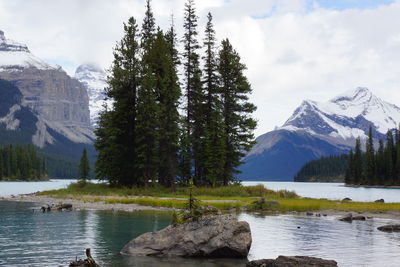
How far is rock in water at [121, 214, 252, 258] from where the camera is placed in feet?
71.9

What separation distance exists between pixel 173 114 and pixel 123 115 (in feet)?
26.4

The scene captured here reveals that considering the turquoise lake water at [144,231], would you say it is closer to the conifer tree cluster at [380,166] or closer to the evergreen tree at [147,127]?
the evergreen tree at [147,127]

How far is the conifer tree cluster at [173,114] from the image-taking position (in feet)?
203

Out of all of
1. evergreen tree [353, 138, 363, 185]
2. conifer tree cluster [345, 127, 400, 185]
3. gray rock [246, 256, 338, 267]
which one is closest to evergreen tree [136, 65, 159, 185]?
gray rock [246, 256, 338, 267]

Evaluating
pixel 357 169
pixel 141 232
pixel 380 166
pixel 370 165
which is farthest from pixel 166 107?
pixel 357 169

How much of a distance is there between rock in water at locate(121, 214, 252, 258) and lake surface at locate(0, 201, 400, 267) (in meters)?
0.90

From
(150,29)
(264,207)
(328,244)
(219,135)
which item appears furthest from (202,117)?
(328,244)

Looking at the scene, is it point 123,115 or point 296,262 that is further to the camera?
point 123,115

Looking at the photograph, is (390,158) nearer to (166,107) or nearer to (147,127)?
(166,107)

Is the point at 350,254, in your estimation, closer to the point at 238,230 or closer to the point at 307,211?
the point at 238,230

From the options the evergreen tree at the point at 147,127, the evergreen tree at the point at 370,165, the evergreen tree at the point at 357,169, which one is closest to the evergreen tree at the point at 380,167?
the evergreen tree at the point at 370,165

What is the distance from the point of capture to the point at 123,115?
65375 mm

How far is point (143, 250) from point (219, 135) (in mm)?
43409

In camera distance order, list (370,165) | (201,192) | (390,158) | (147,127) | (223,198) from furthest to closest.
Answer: (370,165) → (390,158) → (147,127) → (201,192) → (223,198)
